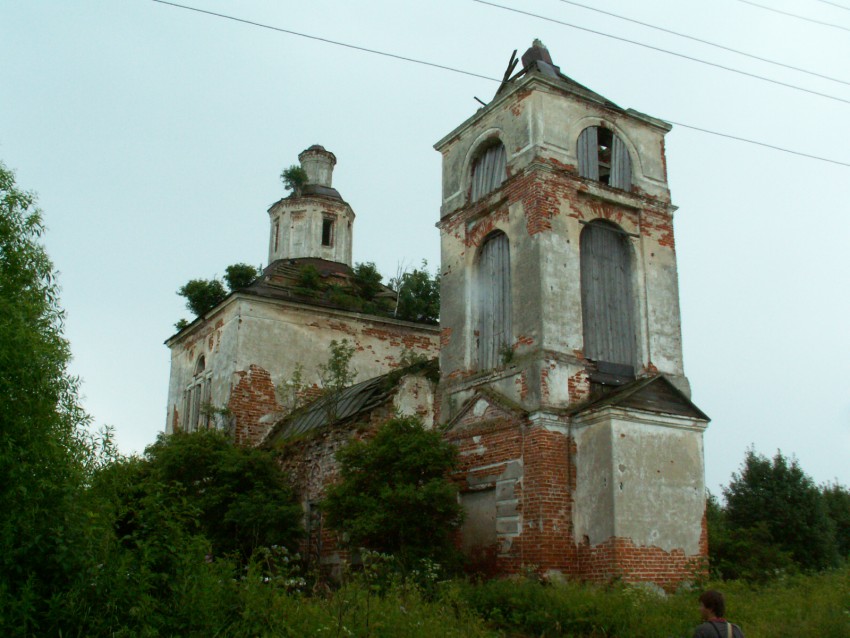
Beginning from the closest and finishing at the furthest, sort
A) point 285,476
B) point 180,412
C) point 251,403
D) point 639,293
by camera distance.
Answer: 1. point 639,293
2. point 285,476
3. point 251,403
4. point 180,412

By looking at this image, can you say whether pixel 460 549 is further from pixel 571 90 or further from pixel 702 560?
pixel 571 90

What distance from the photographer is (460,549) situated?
46.3ft

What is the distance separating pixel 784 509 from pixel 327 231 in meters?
15.0

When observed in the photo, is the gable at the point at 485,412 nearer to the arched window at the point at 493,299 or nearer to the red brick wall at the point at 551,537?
the red brick wall at the point at 551,537

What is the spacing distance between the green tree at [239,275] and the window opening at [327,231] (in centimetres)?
A: 236

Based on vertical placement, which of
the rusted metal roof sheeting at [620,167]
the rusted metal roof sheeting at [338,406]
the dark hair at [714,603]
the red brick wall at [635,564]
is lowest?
the dark hair at [714,603]

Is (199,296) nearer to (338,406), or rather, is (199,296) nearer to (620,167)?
(338,406)

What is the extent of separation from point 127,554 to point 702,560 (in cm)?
874

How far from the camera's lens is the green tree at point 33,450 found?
727 cm

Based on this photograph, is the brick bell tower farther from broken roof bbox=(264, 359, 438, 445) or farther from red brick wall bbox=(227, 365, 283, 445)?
red brick wall bbox=(227, 365, 283, 445)

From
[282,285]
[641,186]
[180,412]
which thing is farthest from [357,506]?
[180,412]

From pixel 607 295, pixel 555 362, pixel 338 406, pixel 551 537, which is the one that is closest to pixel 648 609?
pixel 551 537

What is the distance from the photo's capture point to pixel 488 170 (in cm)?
1628

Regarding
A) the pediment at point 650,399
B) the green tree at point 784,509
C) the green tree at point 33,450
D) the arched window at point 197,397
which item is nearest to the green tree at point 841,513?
the green tree at point 784,509
